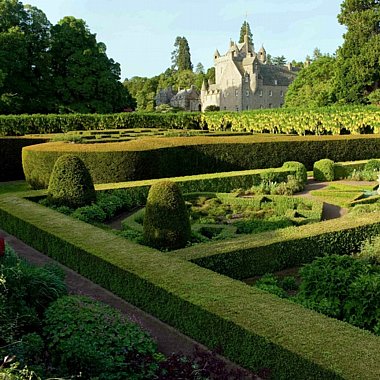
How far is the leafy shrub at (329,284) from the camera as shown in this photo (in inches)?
243

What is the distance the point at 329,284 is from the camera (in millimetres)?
6398

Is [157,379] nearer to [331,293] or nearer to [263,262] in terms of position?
[331,293]

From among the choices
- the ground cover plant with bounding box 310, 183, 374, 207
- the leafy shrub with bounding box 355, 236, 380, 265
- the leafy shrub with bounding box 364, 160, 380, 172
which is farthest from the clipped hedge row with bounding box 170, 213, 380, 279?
the leafy shrub with bounding box 364, 160, 380, 172

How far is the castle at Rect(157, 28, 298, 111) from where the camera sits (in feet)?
248

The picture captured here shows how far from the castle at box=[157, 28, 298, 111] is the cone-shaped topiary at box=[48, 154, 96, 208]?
6499 cm

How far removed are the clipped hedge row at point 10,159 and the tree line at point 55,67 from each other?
62.0 ft

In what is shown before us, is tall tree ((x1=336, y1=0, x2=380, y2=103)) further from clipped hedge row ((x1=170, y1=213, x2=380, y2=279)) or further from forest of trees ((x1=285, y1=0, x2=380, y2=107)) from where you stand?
clipped hedge row ((x1=170, y1=213, x2=380, y2=279))

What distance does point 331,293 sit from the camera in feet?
20.8

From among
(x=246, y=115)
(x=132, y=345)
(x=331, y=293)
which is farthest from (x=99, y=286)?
(x=246, y=115)

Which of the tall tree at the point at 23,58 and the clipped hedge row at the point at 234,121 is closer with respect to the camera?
the clipped hedge row at the point at 234,121

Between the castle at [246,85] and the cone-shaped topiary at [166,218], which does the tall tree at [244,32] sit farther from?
the cone-shaped topiary at [166,218]

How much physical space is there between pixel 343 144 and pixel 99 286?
57.0 feet

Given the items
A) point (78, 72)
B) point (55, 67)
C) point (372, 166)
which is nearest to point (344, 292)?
point (372, 166)

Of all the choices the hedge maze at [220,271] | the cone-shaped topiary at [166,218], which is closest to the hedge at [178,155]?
the hedge maze at [220,271]
